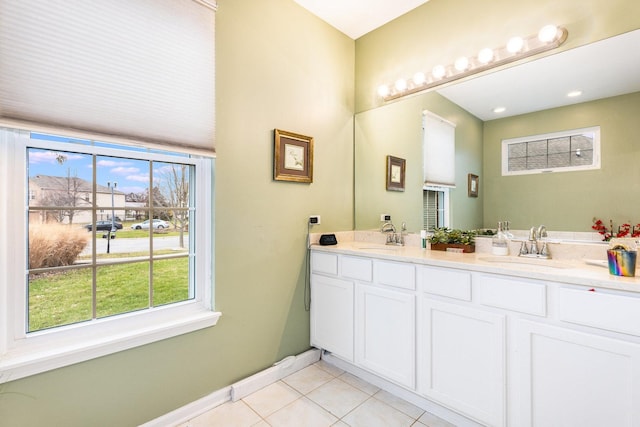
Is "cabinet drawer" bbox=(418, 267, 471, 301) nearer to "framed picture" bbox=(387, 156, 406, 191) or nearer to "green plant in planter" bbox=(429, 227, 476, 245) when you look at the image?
"green plant in planter" bbox=(429, 227, 476, 245)

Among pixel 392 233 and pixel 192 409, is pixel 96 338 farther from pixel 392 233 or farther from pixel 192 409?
pixel 392 233

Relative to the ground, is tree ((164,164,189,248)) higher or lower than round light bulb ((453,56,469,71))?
lower

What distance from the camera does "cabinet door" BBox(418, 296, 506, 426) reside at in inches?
56.6

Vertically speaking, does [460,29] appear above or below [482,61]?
above

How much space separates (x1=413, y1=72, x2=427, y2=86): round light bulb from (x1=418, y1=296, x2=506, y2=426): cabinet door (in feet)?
5.19

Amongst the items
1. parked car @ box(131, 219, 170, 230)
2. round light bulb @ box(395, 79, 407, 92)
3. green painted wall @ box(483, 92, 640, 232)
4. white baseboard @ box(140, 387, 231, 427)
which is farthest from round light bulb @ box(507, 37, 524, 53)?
white baseboard @ box(140, 387, 231, 427)

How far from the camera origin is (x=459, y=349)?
1563 mm

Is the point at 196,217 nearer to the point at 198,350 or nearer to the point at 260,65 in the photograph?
the point at 198,350

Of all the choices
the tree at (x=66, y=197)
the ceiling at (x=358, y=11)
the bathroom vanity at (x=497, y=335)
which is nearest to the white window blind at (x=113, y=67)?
the tree at (x=66, y=197)

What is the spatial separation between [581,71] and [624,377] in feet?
5.05

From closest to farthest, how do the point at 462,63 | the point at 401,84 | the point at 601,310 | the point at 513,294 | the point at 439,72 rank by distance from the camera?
the point at 601,310, the point at 513,294, the point at 462,63, the point at 439,72, the point at 401,84

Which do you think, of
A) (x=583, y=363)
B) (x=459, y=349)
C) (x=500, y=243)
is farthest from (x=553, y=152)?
(x=459, y=349)

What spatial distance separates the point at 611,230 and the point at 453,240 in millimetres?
795

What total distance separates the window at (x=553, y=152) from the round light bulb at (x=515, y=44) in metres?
0.52
